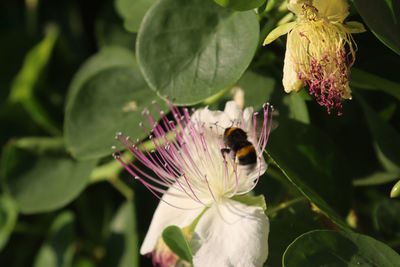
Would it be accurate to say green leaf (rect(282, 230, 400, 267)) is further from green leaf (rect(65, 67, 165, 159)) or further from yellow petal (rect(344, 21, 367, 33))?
green leaf (rect(65, 67, 165, 159))

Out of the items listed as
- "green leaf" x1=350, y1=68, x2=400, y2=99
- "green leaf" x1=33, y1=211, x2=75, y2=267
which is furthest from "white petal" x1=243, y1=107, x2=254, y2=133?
"green leaf" x1=33, y1=211, x2=75, y2=267

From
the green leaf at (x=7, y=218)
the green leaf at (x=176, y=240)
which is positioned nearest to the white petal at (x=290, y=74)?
the green leaf at (x=176, y=240)

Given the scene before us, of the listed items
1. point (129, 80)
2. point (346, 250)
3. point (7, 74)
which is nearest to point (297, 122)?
point (346, 250)

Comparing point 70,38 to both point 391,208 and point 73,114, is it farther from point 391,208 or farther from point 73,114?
point 391,208

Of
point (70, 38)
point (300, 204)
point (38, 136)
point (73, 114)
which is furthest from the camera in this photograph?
point (70, 38)

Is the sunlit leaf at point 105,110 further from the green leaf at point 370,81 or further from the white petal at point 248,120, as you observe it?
the green leaf at point 370,81
